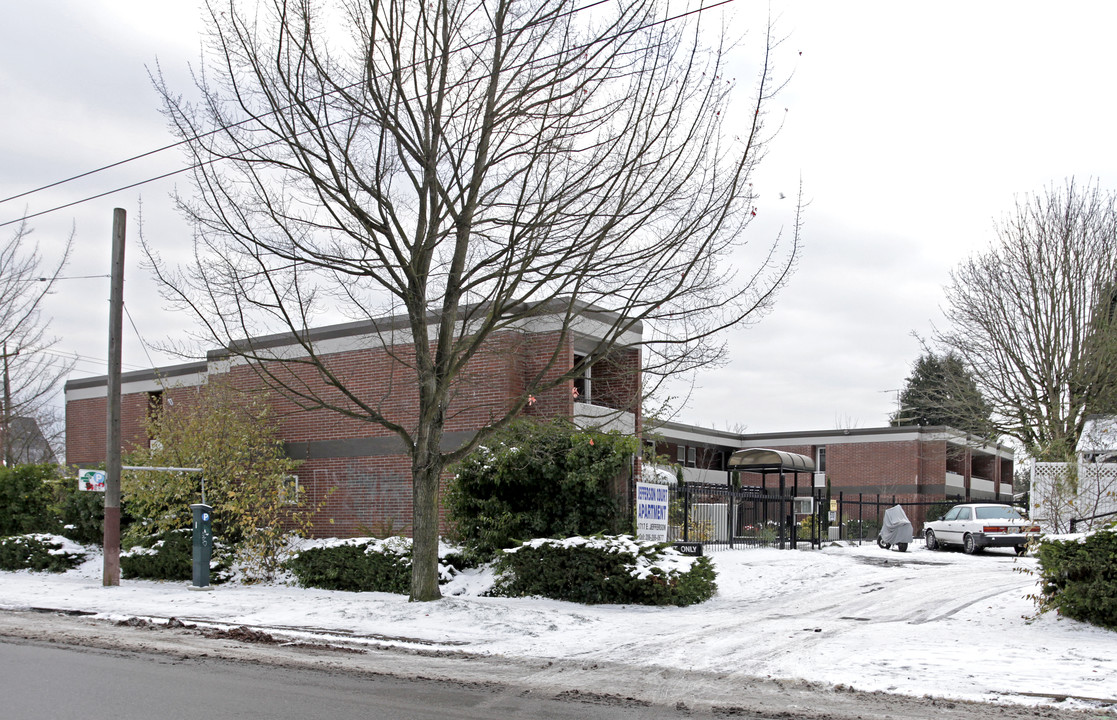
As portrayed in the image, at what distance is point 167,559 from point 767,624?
12369 mm

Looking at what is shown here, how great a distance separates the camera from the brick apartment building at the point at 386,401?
1872 centimetres

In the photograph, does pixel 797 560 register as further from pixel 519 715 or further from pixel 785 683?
pixel 519 715

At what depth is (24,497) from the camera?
23469 mm

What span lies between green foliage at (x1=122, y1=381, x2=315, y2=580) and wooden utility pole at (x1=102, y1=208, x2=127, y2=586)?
1.36 meters

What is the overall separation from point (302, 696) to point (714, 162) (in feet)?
27.4

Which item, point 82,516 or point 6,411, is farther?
point 6,411

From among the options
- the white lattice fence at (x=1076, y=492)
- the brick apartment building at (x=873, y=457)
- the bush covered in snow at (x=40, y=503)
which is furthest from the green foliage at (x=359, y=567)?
the brick apartment building at (x=873, y=457)

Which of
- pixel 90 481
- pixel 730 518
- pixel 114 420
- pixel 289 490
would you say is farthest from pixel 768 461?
pixel 90 481

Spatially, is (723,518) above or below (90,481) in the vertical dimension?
below

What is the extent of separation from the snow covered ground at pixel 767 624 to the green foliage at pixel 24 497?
3805 mm

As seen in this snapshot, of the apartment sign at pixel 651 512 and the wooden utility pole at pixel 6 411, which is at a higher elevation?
the wooden utility pole at pixel 6 411

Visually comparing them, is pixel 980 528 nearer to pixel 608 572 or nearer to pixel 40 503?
pixel 608 572

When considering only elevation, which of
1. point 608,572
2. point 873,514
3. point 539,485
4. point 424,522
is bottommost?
point 873,514

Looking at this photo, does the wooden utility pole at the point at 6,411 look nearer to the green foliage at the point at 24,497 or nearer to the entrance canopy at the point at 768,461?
the green foliage at the point at 24,497
